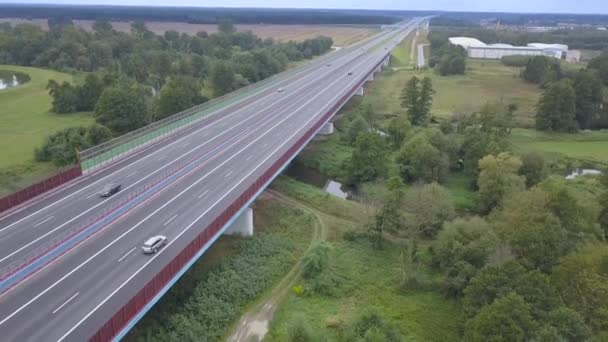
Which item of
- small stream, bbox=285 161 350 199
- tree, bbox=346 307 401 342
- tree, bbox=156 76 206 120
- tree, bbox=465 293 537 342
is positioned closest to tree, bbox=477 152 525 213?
small stream, bbox=285 161 350 199

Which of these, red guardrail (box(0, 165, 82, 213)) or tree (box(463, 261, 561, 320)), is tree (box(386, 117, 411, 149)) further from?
red guardrail (box(0, 165, 82, 213))

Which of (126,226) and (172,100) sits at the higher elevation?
(172,100)

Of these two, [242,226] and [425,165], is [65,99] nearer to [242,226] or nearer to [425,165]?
[242,226]

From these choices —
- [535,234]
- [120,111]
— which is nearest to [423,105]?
[120,111]

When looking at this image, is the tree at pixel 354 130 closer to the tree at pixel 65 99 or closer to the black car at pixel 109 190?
the black car at pixel 109 190

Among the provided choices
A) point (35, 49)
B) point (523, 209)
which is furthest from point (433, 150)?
point (35, 49)

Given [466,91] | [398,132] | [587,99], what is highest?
[587,99]

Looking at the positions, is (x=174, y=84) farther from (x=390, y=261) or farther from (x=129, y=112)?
(x=390, y=261)
